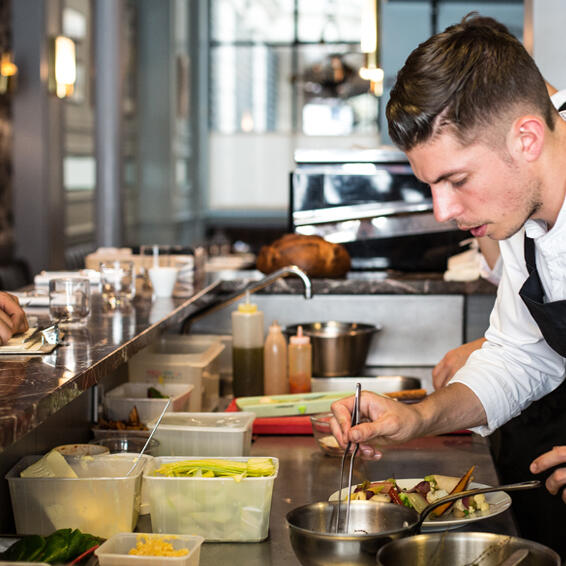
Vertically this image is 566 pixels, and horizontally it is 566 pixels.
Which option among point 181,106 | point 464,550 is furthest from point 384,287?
point 181,106

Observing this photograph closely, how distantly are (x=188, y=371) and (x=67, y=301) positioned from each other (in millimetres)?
465

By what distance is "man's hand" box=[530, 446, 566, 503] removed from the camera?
1680 mm

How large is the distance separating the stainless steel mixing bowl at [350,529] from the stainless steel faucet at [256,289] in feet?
4.18

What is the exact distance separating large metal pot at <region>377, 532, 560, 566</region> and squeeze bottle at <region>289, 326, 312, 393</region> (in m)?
1.44

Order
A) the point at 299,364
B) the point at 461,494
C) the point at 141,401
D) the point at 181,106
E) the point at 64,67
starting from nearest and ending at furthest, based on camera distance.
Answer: the point at 461,494 → the point at 141,401 → the point at 299,364 → the point at 64,67 → the point at 181,106

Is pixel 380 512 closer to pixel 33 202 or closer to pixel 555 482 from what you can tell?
pixel 555 482

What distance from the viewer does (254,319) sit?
9.30ft

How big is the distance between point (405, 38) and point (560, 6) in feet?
24.8

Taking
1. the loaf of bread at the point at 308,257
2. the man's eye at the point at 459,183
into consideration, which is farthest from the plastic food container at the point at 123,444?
the loaf of bread at the point at 308,257

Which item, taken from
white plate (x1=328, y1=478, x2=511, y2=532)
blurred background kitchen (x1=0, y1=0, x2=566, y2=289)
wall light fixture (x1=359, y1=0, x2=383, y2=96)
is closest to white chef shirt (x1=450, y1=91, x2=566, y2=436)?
white plate (x1=328, y1=478, x2=511, y2=532)

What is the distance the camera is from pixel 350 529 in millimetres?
1518

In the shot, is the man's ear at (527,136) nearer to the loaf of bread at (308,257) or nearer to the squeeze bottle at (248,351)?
the squeeze bottle at (248,351)

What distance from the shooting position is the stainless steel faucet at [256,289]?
9.17 feet

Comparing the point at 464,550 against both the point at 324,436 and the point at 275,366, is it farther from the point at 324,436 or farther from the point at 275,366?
the point at 275,366
